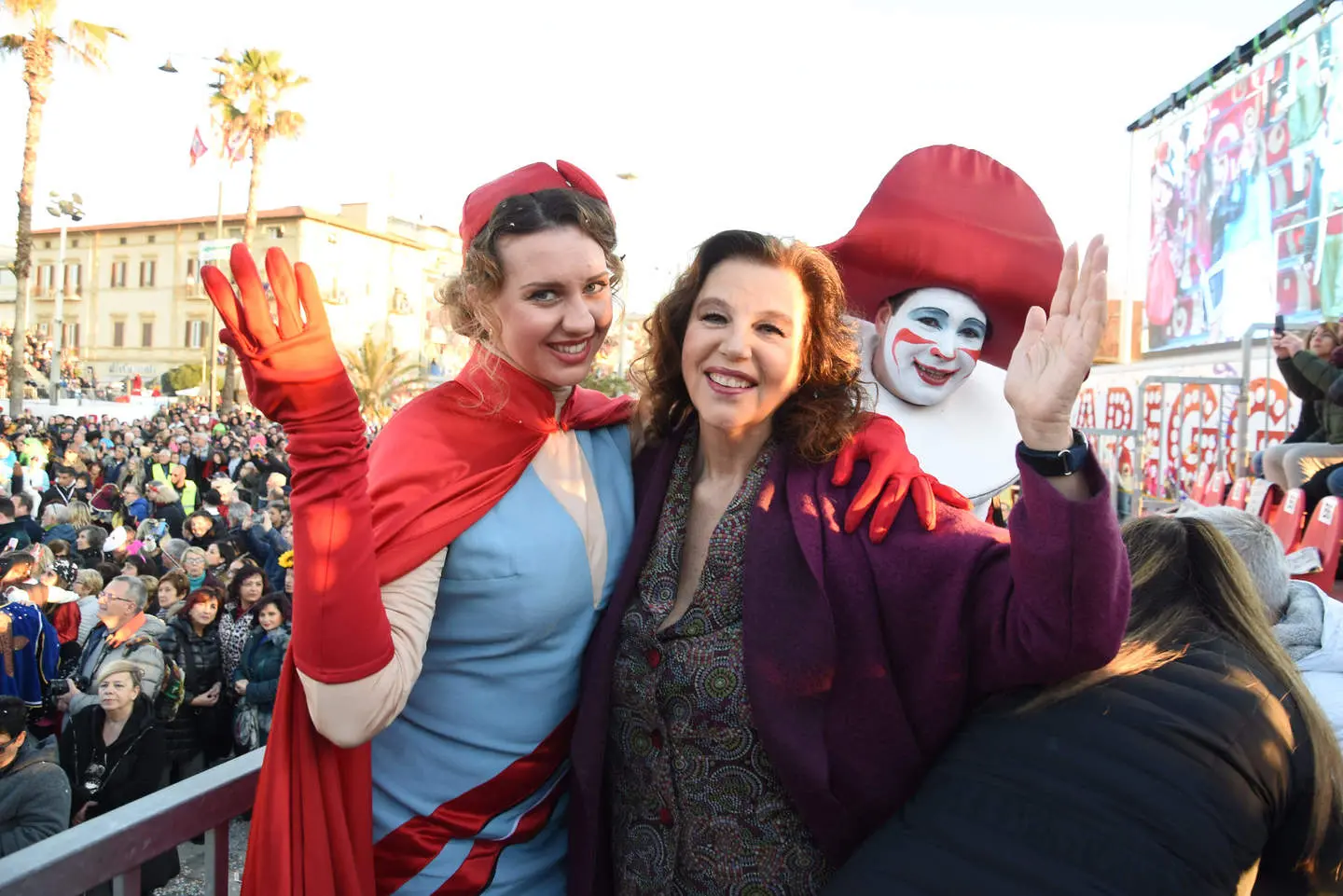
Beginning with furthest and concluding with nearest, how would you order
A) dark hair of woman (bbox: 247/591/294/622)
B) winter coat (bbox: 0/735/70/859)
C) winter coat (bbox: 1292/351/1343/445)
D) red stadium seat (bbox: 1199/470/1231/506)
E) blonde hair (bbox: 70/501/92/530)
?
blonde hair (bbox: 70/501/92/530)
red stadium seat (bbox: 1199/470/1231/506)
winter coat (bbox: 1292/351/1343/445)
dark hair of woman (bbox: 247/591/294/622)
winter coat (bbox: 0/735/70/859)

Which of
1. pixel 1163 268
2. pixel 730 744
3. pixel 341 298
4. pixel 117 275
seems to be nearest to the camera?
pixel 730 744

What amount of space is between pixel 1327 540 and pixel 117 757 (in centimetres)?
593

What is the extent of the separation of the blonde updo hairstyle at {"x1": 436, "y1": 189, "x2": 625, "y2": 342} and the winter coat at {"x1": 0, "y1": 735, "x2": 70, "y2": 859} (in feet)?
8.61

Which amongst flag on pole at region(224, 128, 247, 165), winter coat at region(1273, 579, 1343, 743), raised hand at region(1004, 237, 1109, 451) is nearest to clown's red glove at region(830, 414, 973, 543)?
raised hand at region(1004, 237, 1109, 451)

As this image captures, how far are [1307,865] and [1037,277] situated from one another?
1700mm

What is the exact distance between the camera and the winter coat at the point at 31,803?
3.27 meters

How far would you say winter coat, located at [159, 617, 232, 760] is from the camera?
472cm

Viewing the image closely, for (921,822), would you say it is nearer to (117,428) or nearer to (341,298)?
(117,428)

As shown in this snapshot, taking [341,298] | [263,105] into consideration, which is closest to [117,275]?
[341,298]

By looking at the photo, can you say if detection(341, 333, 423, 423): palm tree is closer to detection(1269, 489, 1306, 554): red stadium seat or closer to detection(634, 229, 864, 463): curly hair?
detection(1269, 489, 1306, 554): red stadium seat

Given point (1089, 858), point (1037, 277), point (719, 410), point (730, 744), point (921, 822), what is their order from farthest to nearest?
point (1037, 277)
point (719, 410)
point (730, 744)
point (921, 822)
point (1089, 858)

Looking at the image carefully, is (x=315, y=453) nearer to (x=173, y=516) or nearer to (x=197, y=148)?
(x=173, y=516)

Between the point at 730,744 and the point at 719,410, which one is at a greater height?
the point at 719,410

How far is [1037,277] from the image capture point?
9.09 ft
